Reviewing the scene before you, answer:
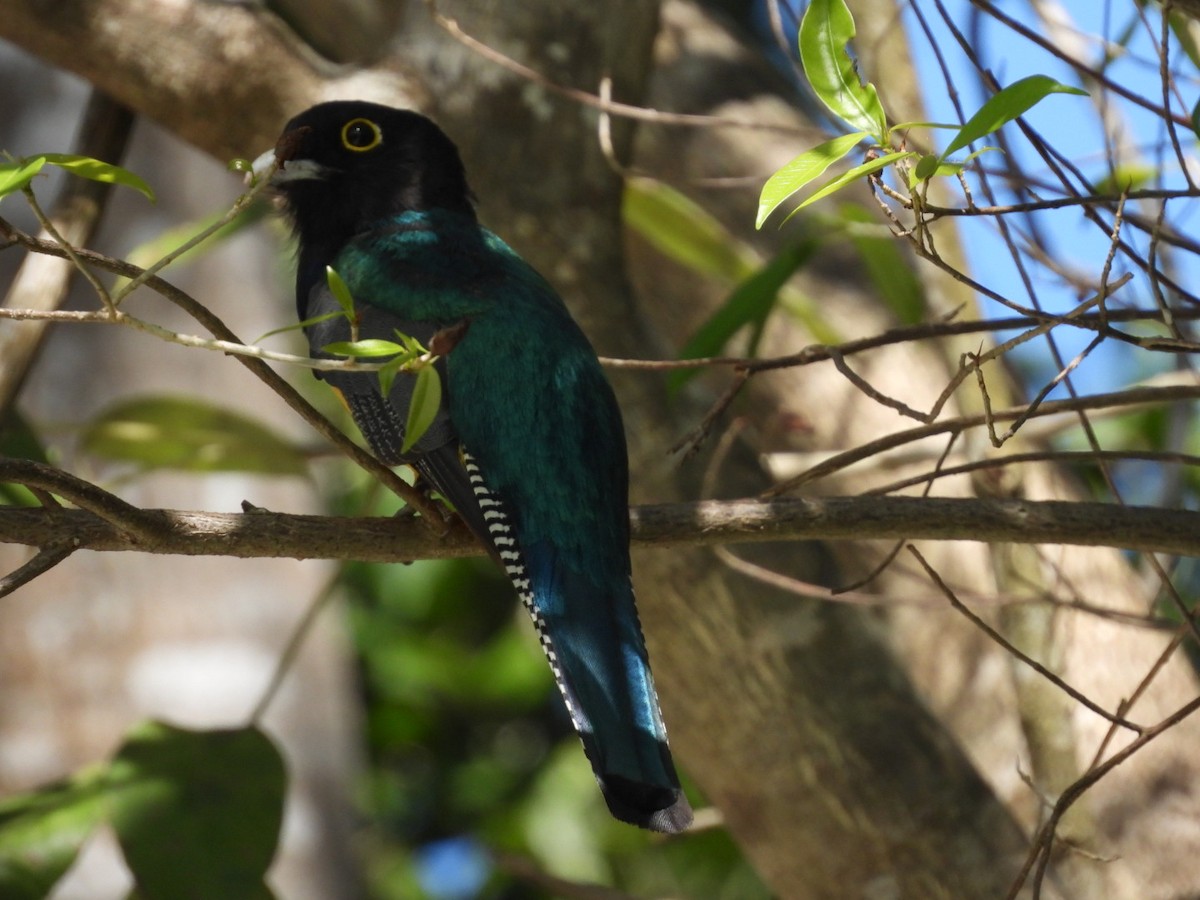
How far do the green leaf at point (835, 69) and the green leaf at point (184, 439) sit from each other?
2.00 m

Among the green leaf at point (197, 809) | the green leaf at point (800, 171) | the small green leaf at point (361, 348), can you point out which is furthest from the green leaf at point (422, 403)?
the green leaf at point (197, 809)

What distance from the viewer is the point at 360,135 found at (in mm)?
2891

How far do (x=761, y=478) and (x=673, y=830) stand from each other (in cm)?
120

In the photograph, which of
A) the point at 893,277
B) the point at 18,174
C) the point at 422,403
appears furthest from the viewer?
the point at 893,277

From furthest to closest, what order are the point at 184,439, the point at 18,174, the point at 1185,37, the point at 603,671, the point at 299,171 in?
1. the point at 184,439
2. the point at 299,171
3. the point at 1185,37
4. the point at 603,671
5. the point at 18,174

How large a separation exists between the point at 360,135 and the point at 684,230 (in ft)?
2.77

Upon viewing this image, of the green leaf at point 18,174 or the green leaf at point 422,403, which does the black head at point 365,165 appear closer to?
the green leaf at point 422,403

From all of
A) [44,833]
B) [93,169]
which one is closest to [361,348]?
[93,169]

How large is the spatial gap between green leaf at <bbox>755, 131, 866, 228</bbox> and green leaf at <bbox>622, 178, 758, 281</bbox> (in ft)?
6.00

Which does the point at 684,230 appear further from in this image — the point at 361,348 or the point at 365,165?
the point at 361,348

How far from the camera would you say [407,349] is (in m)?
1.56

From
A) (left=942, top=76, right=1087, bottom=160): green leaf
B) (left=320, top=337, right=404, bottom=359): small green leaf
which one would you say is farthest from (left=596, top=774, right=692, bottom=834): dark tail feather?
(left=942, top=76, right=1087, bottom=160): green leaf

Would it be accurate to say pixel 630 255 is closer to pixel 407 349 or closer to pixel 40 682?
pixel 40 682

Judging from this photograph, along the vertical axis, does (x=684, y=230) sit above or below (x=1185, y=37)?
below
